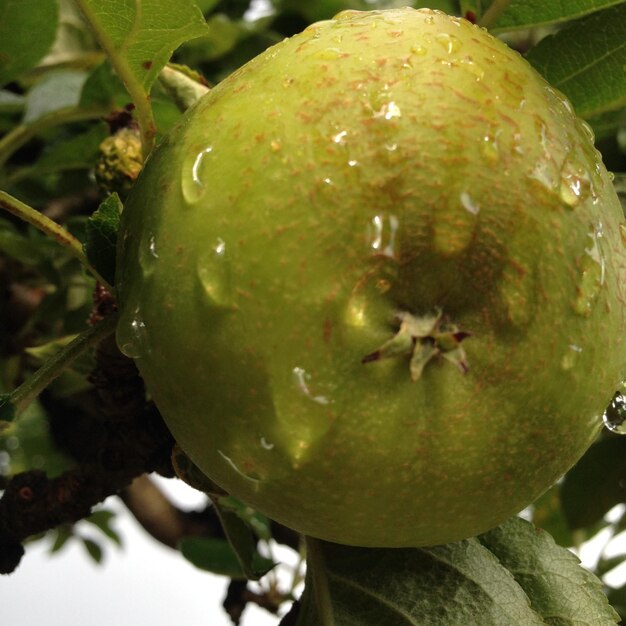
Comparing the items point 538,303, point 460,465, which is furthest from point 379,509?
point 538,303

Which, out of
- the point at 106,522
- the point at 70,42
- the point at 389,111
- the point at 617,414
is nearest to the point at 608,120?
the point at 617,414

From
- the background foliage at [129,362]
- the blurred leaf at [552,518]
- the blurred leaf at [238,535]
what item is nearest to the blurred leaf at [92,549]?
the background foliage at [129,362]

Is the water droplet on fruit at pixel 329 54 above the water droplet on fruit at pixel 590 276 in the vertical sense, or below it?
above

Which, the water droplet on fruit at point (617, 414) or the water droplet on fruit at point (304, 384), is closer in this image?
the water droplet on fruit at point (304, 384)

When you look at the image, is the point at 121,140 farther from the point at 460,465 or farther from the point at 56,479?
the point at 460,465

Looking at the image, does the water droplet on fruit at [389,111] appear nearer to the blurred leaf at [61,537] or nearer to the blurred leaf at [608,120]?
the blurred leaf at [608,120]

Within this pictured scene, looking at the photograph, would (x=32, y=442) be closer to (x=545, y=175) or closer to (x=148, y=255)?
(x=148, y=255)

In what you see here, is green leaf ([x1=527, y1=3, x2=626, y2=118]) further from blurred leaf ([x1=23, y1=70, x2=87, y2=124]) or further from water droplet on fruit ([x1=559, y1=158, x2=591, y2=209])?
blurred leaf ([x1=23, y1=70, x2=87, y2=124])
